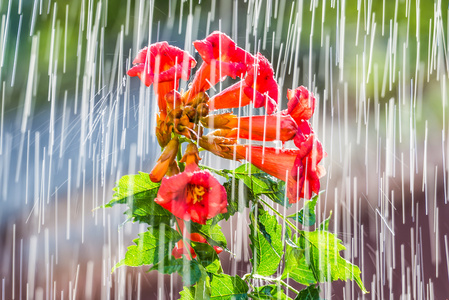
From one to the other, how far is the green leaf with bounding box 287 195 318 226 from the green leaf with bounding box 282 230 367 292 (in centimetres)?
2

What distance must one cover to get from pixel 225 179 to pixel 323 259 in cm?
22

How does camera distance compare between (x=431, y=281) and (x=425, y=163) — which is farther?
(x=425, y=163)

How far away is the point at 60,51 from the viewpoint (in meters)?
2.55

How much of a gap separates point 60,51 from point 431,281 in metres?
2.25

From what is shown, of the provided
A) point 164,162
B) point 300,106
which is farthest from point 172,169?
point 300,106

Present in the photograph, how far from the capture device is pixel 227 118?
3.01 ft

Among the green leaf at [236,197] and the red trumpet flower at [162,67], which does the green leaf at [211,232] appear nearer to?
the green leaf at [236,197]

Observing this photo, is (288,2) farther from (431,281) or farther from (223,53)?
(223,53)

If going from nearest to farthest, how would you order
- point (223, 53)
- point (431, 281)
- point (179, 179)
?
point (179, 179) < point (223, 53) < point (431, 281)

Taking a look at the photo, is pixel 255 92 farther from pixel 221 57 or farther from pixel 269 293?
pixel 269 293

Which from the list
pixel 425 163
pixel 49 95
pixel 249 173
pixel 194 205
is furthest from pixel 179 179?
pixel 425 163

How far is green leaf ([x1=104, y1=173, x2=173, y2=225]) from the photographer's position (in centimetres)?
82

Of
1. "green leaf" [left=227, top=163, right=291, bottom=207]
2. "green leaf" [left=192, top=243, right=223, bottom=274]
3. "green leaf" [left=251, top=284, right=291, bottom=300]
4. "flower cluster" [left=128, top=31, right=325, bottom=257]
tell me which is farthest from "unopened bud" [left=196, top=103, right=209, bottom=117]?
"green leaf" [left=251, top=284, right=291, bottom=300]

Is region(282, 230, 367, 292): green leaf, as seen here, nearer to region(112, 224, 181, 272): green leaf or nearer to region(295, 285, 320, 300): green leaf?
region(295, 285, 320, 300): green leaf
